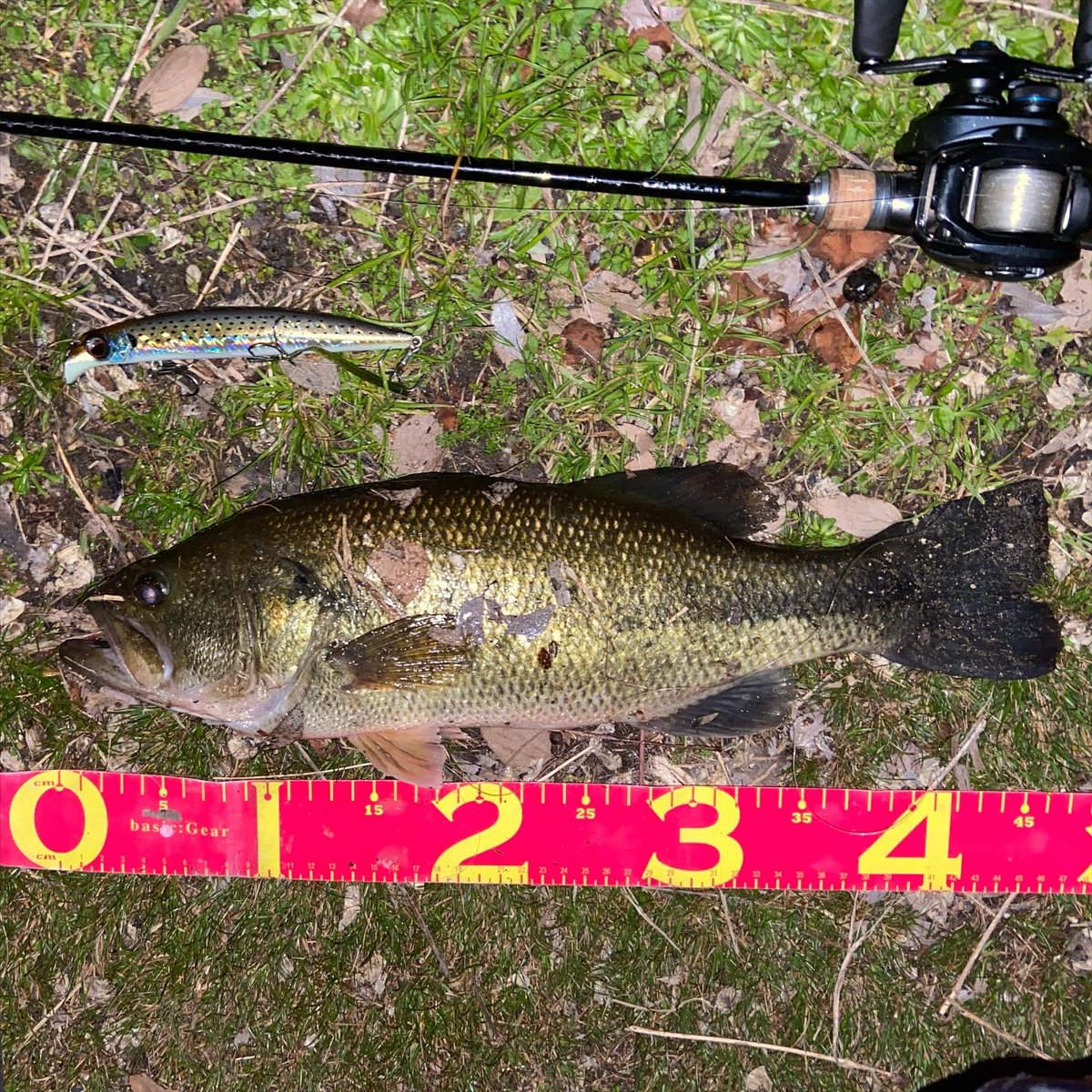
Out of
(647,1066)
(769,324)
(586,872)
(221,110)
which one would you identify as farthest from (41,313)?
(647,1066)

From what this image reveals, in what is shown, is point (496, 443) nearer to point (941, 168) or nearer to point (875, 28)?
point (941, 168)

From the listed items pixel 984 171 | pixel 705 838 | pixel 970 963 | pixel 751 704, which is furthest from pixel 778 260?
pixel 970 963

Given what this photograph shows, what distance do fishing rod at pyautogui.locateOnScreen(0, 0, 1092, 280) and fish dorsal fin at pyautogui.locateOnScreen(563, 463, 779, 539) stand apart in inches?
36.9

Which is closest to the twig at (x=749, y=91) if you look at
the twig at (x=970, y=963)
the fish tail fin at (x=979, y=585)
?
the fish tail fin at (x=979, y=585)

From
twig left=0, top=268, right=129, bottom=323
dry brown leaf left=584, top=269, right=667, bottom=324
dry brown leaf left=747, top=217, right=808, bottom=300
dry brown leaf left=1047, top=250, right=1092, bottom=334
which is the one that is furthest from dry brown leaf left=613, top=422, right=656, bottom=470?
twig left=0, top=268, right=129, bottom=323

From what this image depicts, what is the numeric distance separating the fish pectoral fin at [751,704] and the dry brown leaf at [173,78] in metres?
2.97

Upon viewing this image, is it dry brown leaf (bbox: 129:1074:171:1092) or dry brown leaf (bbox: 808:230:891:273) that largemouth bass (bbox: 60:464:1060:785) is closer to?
dry brown leaf (bbox: 808:230:891:273)

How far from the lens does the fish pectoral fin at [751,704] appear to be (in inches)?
127

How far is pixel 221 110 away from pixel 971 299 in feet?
9.85

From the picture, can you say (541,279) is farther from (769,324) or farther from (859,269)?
(859,269)

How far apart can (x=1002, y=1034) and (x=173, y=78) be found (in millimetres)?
4966

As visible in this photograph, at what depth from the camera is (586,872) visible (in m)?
3.51

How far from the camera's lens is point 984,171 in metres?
2.72

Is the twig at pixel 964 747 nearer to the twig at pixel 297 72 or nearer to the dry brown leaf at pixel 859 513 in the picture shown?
the dry brown leaf at pixel 859 513
